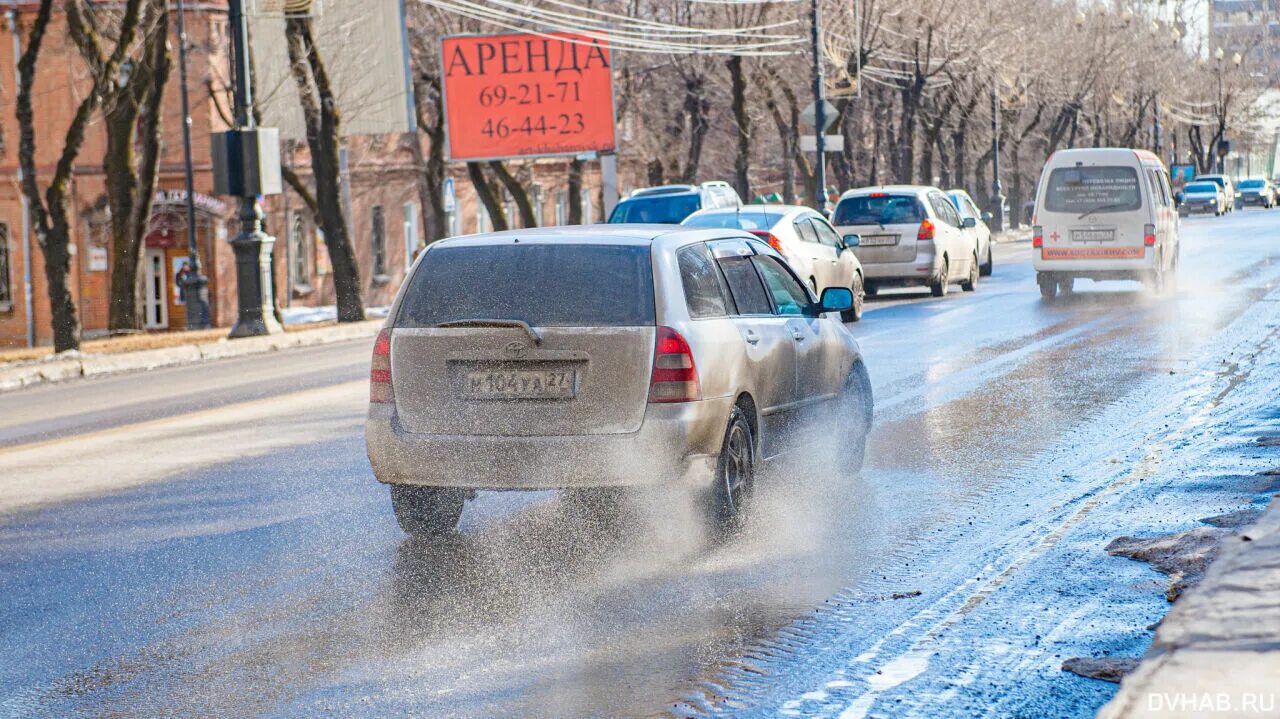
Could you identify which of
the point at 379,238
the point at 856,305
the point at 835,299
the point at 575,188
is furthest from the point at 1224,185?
the point at 835,299

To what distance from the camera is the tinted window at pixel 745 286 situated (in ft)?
28.9

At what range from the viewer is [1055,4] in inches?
3113

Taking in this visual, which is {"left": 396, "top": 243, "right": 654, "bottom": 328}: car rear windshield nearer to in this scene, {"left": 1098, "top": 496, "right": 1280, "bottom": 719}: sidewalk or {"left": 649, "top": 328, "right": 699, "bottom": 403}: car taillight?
{"left": 649, "top": 328, "right": 699, "bottom": 403}: car taillight

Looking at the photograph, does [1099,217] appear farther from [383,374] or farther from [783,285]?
[383,374]


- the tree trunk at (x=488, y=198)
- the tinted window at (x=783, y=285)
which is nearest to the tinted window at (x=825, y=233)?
the tinted window at (x=783, y=285)

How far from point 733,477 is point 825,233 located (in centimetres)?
1572

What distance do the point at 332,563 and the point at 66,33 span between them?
4049cm

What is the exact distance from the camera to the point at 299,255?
53375mm

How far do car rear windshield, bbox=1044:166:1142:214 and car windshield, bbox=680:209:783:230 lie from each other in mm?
5066

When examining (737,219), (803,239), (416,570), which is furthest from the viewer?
(803,239)

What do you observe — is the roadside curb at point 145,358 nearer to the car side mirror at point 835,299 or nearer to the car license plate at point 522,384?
the car side mirror at point 835,299

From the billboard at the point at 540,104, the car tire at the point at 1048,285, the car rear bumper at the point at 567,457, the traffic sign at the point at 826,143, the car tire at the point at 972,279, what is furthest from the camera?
the billboard at the point at 540,104

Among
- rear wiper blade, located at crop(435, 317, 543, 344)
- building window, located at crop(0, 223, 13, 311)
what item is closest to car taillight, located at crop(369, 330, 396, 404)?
rear wiper blade, located at crop(435, 317, 543, 344)

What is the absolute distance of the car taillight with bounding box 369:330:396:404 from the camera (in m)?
8.01
